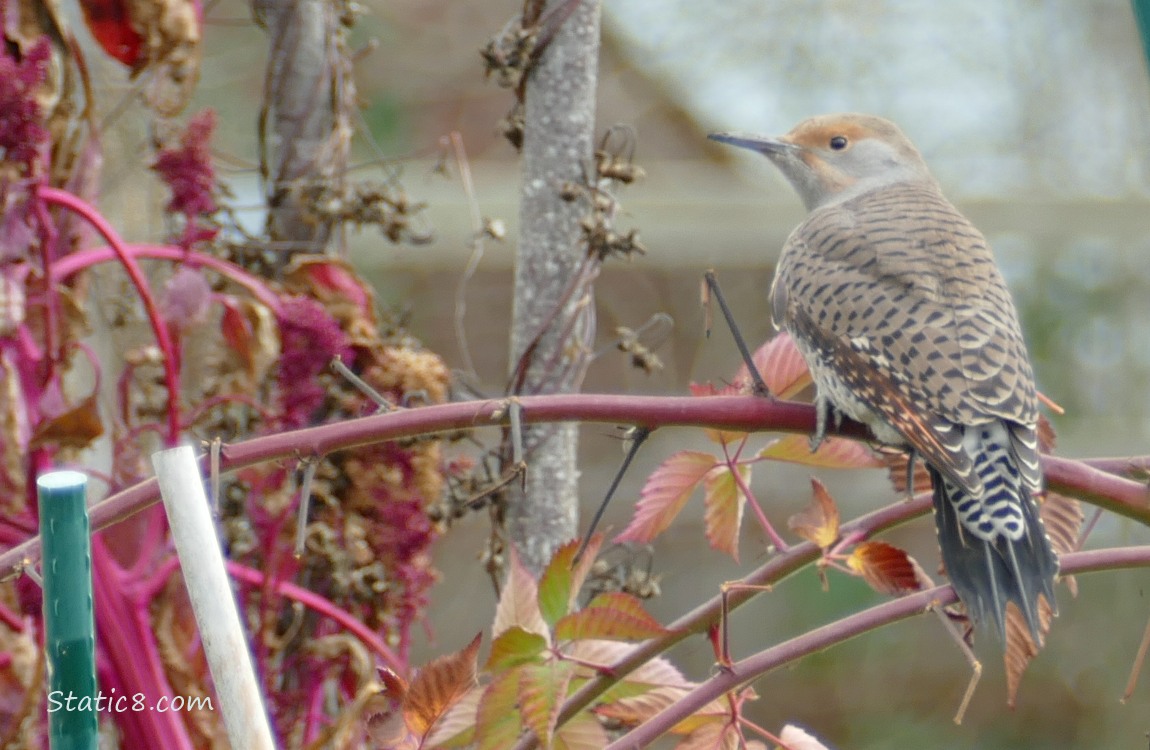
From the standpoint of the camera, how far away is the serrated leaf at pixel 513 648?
0.75 meters

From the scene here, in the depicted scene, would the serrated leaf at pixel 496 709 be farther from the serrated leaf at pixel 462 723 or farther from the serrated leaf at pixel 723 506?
the serrated leaf at pixel 723 506

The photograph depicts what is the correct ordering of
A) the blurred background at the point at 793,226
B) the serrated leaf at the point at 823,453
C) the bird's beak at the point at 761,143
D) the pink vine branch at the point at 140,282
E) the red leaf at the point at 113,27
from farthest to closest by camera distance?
the blurred background at the point at 793,226 < the bird's beak at the point at 761,143 < the red leaf at the point at 113,27 < the pink vine branch at the point at 140,282 < the serrated leaf at the point at 823,453

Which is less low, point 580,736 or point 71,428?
point 71,428

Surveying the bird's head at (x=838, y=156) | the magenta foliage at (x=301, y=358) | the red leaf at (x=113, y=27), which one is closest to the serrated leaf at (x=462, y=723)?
the magenta foliage at (x=301, y=358)

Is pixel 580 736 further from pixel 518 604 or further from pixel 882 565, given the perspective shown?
pixel 882 565

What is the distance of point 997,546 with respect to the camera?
Result: 2.89ft

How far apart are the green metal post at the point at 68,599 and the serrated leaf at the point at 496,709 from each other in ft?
→ 0.99

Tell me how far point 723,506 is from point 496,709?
250mm

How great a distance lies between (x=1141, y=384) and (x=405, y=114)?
73.6 inches

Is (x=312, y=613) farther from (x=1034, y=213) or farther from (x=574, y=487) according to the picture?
(x=1034, y=213)

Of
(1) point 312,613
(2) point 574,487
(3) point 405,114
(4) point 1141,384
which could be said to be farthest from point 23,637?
(4) point 1141,384

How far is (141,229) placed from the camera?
1891 mm

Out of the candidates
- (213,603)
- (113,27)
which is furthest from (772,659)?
(113,27)

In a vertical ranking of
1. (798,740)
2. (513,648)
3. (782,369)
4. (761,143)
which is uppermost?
(761,143)
